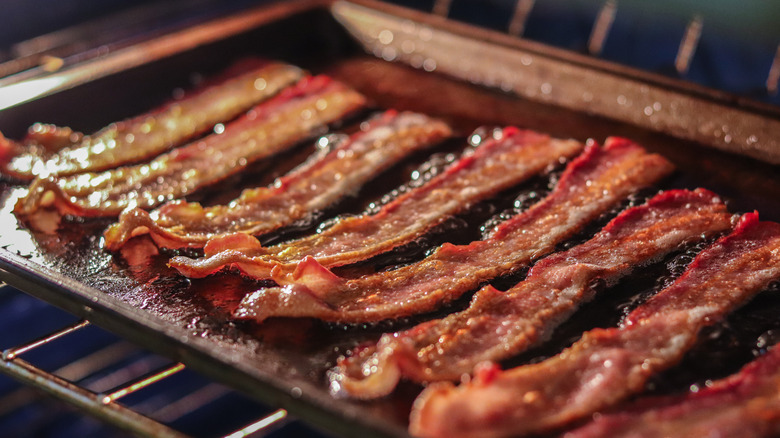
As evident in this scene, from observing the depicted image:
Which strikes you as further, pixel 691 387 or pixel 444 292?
pixel 444 292

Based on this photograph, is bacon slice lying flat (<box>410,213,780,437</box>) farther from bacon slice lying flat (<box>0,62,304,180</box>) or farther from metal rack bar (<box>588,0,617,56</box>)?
metal rack bar (<box>588,0,617,56</box>)

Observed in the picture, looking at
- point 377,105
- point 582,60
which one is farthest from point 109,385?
point 582,60

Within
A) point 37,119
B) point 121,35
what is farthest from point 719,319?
point 121,35

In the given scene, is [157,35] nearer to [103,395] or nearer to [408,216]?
[408,216]

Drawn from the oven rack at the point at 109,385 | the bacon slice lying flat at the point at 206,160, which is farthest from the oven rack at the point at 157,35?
the oven rack at the point at 109,385

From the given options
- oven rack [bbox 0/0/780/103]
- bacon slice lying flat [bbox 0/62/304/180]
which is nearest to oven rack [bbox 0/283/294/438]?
bacon slice lying flat [bbox 0/62/304/180]

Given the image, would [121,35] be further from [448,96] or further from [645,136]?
[645,136]

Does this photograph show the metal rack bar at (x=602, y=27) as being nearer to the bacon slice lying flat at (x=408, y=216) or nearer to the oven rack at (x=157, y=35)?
the oven rack at (x=157, y=35)
